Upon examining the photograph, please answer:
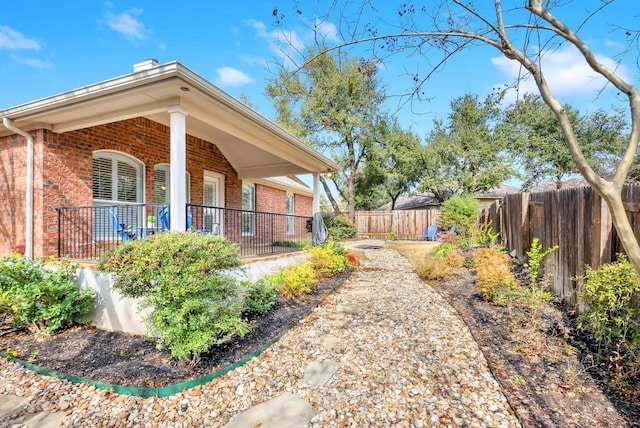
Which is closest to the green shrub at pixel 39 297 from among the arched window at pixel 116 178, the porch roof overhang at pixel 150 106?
the arched window at pixel 116 178

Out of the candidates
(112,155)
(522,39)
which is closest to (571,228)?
(522,39)

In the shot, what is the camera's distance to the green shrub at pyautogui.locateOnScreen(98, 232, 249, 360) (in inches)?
119

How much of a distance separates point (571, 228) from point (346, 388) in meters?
3.82

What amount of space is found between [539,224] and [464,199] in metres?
10.5

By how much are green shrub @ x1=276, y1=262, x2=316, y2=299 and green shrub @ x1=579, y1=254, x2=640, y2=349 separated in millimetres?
3798

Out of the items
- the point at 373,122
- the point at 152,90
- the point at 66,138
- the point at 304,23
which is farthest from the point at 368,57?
the point at 373,122

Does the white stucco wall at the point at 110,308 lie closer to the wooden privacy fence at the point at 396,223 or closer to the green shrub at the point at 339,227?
the green shrub at the point at 339,227

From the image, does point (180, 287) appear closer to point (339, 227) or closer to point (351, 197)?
point (339, 227)

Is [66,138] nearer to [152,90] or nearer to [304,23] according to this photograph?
[152,90]

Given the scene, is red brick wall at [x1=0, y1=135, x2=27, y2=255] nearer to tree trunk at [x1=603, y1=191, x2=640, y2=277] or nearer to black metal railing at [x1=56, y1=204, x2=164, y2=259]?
black metal railing at [x1=56, y1=204, x2=164, y2=259]

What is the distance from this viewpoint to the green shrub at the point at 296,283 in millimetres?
5332

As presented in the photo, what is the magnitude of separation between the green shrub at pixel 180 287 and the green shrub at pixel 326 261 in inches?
140

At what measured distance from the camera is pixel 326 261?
704 centimetres

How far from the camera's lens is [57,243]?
5.49 metres
